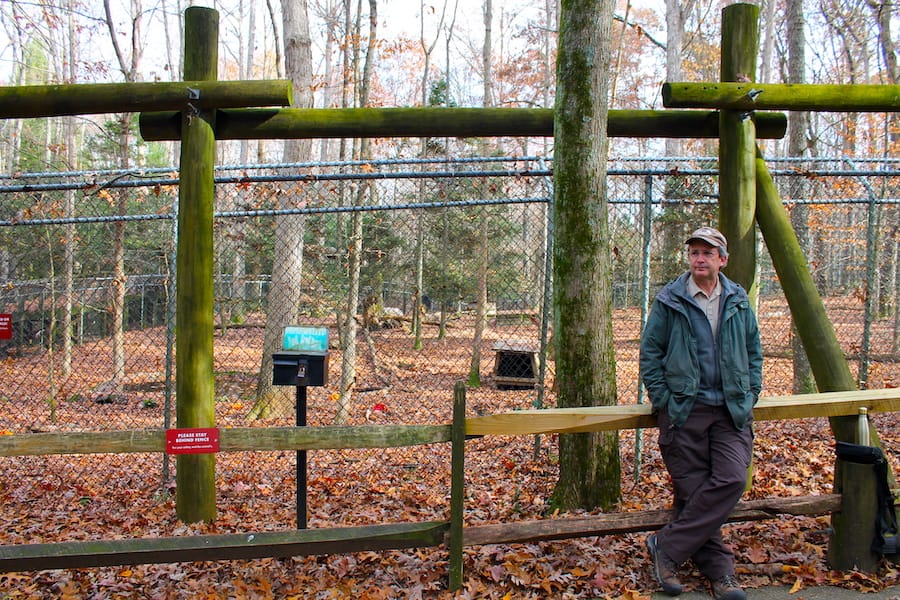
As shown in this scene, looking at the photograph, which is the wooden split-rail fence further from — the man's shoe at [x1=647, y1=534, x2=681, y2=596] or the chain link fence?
the chain link fence

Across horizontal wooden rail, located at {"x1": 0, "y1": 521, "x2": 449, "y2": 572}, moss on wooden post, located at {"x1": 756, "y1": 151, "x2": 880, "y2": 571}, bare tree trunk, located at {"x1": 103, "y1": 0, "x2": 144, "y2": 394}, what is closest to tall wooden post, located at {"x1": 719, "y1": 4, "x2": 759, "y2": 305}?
moss on wooden post, located at {"x1": 756, "y1": 151, "x2": 880, "y2": 571}

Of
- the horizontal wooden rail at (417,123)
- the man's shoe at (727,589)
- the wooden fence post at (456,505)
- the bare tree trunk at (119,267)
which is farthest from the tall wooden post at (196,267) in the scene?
the bare tree trunk at (119,267)

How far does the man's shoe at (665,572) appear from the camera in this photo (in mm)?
3740

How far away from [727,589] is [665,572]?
0.33 m

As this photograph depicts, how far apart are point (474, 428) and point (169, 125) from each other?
3152 millimetres

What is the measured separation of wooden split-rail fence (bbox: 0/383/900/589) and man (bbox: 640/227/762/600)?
0.72 ft

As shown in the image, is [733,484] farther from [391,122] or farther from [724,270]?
[391,122]

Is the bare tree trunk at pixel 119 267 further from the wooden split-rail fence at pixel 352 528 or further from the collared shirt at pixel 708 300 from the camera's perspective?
the collared shirt at pixel 708 300

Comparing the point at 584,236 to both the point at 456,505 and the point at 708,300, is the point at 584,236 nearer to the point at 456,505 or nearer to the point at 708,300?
the point at 708,300

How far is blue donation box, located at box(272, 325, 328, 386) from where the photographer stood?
426 centimetres

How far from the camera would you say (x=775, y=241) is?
4.73m

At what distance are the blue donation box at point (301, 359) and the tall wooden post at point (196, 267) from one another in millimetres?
804

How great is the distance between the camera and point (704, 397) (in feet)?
12.2

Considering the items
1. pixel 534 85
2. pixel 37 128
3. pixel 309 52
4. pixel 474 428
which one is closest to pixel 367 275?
pixel 309 52
